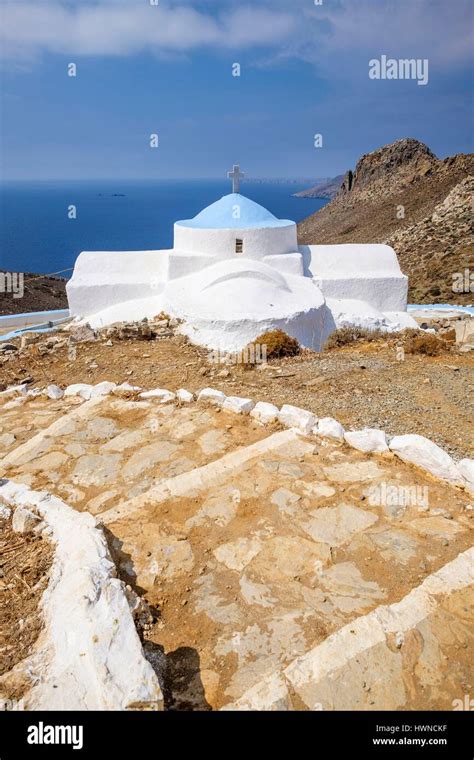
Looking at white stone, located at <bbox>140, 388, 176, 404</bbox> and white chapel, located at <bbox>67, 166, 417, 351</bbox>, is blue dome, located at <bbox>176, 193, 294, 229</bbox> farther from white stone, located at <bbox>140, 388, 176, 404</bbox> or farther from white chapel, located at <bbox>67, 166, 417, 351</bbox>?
white stone, located at <bbox>140, 388, 176, 404</bbox>

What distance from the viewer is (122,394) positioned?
7.05 m

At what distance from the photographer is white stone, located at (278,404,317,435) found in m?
5.48

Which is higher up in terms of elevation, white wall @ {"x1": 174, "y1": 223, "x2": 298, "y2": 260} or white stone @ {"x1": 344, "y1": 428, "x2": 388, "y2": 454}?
white wall @ {"x1": 174, "y1": 223, "x2": 298, "y2": 260}

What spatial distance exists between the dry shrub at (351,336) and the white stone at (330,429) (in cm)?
612

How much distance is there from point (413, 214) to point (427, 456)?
47633mm

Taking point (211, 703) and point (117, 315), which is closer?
point (211, 703)

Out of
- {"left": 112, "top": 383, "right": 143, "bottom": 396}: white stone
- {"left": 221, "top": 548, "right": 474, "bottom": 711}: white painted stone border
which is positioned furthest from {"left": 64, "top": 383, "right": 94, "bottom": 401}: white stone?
{"left": 221, "top": 548, "right": 474, "bottom": 711}: white painted stone border

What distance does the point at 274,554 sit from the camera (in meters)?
3.79

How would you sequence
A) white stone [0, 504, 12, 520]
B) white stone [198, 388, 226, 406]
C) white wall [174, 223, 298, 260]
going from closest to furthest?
white stone [0, 504, 12, 520] → white stone [198, 388, 226, 406] → white wall [174, 223, 298, 260]
